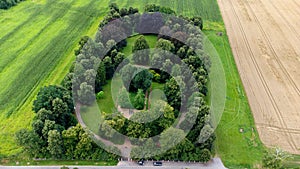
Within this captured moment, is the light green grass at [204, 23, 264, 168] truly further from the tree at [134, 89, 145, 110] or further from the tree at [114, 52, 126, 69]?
the tree at [114, 52, 126, 69]

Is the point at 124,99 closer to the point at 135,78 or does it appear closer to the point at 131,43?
the point at 135,78

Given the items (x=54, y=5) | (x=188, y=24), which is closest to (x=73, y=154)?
(x=188, y=24)

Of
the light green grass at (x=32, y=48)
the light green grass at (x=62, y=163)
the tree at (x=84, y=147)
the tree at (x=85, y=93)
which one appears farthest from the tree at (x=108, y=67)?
the light green grass at (x=62, y=163)

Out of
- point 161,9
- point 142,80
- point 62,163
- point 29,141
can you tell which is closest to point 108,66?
point 142,80

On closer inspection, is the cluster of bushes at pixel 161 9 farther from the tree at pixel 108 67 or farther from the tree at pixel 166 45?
the tree at pixel 108 67

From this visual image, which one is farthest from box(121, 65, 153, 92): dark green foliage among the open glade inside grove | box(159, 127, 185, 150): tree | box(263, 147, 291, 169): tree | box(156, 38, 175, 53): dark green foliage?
box(263, 147, 291, 169): tree

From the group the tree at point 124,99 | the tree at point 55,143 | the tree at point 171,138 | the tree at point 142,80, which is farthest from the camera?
the tree at point 142,80

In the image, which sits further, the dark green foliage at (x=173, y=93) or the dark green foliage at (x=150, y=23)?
the dark green foliage at (x=150, y=23)
